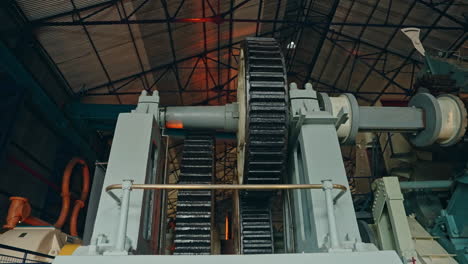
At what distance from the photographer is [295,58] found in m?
17.9

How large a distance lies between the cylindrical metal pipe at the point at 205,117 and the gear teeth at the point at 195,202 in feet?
6.21

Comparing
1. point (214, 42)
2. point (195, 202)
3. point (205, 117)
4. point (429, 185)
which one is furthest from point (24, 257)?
point (214, 42)

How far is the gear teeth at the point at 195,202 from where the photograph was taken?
5.39 meters

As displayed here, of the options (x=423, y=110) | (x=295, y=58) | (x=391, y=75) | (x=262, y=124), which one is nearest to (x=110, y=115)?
(x=262, y=124)

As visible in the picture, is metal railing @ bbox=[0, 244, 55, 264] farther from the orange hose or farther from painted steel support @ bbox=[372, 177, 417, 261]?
painted steel support @ bbox=[372, 177, 417, 261]

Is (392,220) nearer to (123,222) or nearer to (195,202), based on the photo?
(195,202)

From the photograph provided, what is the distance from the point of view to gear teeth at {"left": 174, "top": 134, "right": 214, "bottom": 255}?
539cm

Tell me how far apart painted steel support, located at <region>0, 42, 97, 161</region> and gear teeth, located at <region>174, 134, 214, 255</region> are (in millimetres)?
4921

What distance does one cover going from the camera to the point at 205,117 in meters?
4.42

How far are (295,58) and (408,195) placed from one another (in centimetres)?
1221

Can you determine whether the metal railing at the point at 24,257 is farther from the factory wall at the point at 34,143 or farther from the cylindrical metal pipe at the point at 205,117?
the factory wall at the point at 34,143

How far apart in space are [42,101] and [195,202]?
243 inches

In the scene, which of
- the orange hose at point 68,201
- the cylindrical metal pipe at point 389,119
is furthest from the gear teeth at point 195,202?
the orange hose at point 68,201

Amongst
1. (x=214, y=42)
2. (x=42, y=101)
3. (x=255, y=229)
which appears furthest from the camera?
(x=214, y=42)
